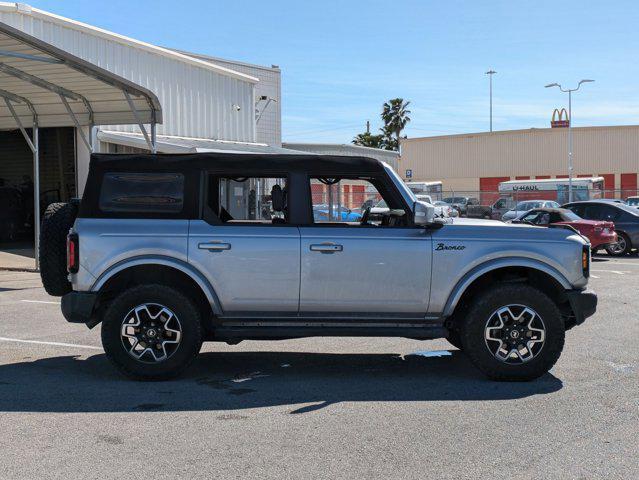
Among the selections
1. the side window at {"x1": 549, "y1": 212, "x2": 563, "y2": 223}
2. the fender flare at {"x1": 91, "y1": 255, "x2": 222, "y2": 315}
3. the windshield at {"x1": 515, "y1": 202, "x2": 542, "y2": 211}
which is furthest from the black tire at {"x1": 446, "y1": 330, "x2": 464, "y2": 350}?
the windshield at {"x1": 515, "y1": 202, "x2": 542, "y2": 211}

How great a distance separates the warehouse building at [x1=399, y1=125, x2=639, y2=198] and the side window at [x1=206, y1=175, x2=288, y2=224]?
54629 millimetres

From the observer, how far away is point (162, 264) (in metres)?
6.58

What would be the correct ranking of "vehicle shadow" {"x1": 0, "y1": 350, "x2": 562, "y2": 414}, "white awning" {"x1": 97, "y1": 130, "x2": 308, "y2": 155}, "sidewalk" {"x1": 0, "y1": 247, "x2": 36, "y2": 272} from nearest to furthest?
1. "vehicle shadow" {"x1": 0, "y1": 350, "x2": 562, "y2": 414}
2. "sidewalk" {"x1": 0, "y1": 247, "x2": 36, "y2": 272}
3. "white awning" {"x1": 97, "y1": 130, "x2": 308, "y2": 155}

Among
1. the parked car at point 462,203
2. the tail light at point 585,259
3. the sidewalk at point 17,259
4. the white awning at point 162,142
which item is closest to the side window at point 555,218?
the white awning at point 162,142

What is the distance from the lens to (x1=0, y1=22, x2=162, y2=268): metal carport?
12534 millimetres

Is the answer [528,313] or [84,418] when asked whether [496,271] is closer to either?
[528,313]

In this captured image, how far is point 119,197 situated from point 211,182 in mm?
835

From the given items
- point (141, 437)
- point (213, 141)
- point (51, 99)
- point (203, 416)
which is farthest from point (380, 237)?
point (213, 141)

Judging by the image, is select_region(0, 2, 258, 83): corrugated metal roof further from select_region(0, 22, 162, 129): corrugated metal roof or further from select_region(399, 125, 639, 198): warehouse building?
select_region(399, 125, 639, 198): warehouse building

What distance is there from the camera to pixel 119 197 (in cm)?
677

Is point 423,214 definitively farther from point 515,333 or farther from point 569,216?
point 569,216

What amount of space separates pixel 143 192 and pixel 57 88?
31.2 ft

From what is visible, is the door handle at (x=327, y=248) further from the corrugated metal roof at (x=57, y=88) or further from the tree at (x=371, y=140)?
the tree at (x=371, y=140)

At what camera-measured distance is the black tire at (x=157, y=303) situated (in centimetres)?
656
